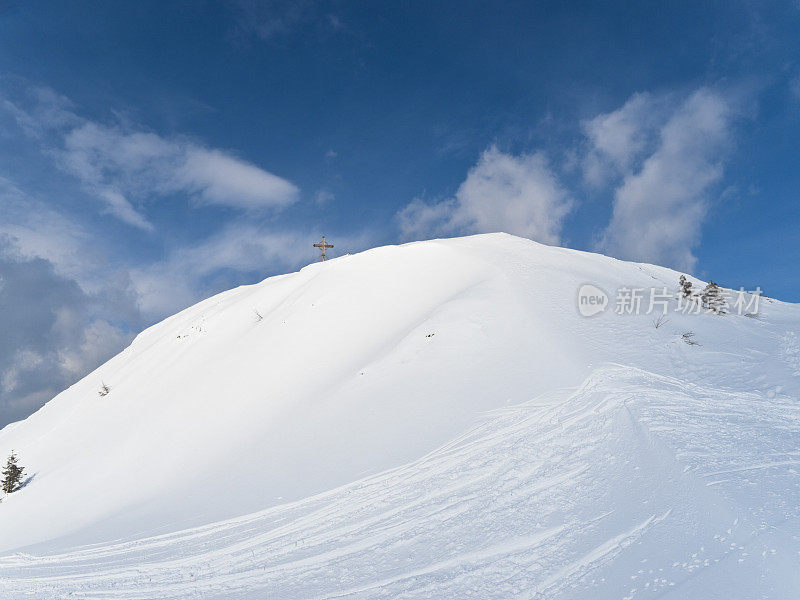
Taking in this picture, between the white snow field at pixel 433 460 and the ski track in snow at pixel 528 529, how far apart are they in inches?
1.2

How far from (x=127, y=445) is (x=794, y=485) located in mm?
13732

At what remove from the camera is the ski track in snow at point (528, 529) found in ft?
13.1

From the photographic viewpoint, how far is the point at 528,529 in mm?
4715

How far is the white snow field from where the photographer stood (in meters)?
4.31

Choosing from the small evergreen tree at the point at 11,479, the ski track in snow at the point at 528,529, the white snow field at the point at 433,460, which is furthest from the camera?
the small evergreen tree at the point at 11,479

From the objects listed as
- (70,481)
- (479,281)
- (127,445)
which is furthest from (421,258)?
(70,481)

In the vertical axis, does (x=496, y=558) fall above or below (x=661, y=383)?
below

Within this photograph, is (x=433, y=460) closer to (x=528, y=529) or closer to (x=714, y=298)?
(x=528, y=529)

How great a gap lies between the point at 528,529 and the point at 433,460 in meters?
A: 2.15

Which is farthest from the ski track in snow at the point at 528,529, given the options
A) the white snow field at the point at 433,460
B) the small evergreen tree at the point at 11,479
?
the small evergreen tree at the point at 11,479

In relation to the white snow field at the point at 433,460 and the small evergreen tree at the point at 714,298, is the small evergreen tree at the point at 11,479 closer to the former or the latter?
the white snow field at the point at 433,460

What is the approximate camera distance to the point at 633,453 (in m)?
6.05

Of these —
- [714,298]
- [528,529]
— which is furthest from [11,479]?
[714,298]

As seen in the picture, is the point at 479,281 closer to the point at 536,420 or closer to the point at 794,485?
the point at 536,420
